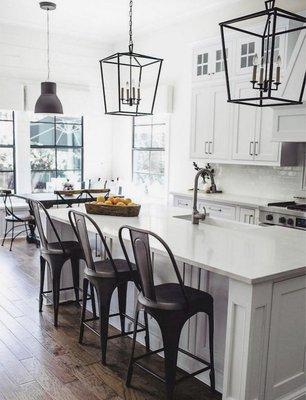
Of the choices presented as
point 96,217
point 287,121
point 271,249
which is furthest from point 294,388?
point 287,121

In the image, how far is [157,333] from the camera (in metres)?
3.09

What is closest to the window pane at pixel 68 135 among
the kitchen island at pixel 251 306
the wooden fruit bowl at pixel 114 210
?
the wooden fruit bowl at pixel 114 210

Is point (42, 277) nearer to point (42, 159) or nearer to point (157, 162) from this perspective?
point (157, 162)

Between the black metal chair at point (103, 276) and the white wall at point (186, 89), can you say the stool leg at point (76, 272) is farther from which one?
the white wall at point (186, 89)

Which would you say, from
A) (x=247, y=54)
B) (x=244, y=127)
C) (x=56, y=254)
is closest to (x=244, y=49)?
(x=247, y=54)

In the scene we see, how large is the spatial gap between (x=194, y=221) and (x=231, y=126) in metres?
2.13

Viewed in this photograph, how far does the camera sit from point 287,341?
7.35 feet

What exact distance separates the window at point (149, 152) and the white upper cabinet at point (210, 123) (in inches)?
45.1

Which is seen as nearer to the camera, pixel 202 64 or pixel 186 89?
pixel 202 64

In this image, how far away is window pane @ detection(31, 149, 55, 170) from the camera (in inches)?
276

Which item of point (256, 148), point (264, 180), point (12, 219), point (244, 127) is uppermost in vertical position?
point (244, 127)

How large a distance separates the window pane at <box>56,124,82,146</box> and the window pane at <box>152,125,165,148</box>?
141 cm

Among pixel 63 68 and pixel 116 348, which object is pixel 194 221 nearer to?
pixel 116 348

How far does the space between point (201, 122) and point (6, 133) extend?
126 inches
